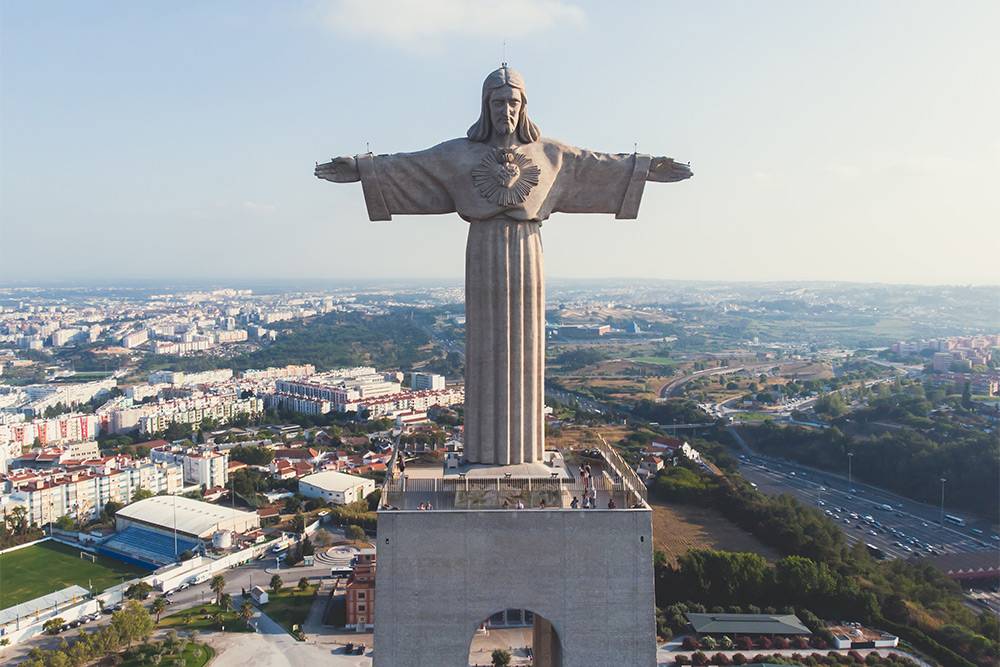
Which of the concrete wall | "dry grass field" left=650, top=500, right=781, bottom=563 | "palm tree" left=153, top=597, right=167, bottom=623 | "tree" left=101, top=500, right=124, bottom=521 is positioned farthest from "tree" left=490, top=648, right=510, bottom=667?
→ "tree" left=101, top=500, right=124, bottom=521

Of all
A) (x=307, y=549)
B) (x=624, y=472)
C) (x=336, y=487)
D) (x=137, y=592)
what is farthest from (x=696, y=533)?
(x=624, y=472)

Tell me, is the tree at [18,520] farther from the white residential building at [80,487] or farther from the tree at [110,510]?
the tree at [110,510]

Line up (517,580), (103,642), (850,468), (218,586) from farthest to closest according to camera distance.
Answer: (850,468), (218,586), (103,642), (517,580)

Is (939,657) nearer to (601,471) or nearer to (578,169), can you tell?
(601,471)

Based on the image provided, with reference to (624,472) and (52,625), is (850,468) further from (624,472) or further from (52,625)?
(624,472)

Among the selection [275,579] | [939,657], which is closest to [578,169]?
[939,657]

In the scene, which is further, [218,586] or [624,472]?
[218,586]
